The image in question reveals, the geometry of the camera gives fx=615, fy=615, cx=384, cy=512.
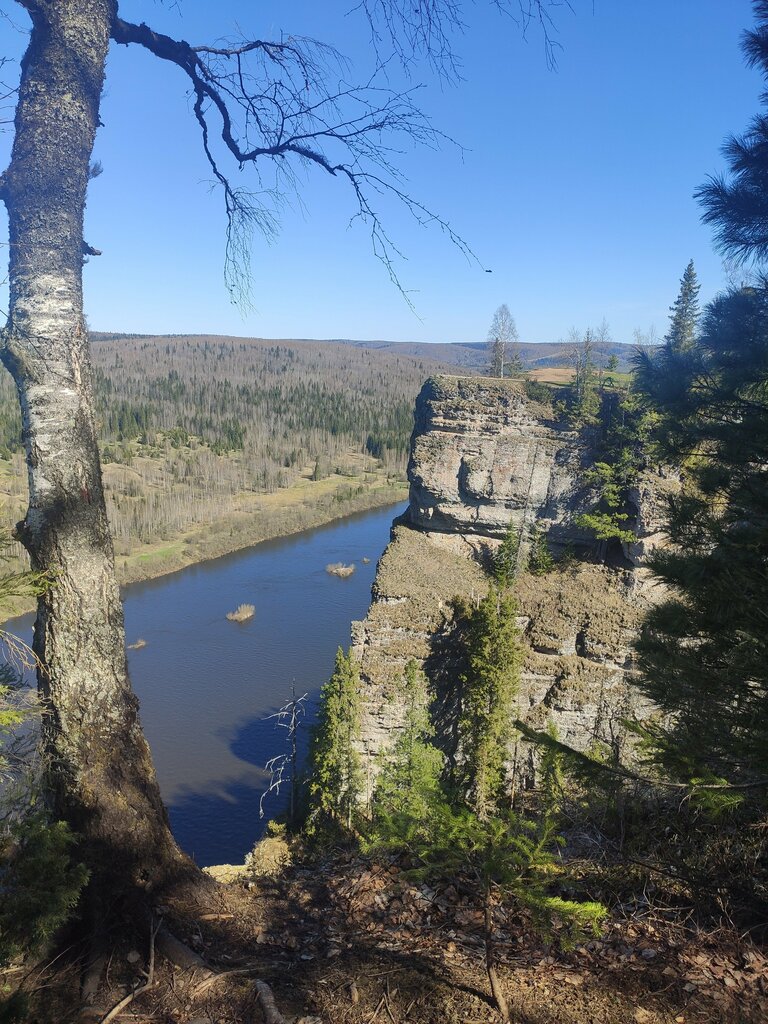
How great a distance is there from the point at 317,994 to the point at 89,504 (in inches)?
107

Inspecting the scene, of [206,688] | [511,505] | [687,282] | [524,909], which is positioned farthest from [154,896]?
[687,282]

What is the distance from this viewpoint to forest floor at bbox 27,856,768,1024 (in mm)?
2748

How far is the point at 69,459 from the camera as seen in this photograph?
342 cm

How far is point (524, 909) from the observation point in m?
3.62

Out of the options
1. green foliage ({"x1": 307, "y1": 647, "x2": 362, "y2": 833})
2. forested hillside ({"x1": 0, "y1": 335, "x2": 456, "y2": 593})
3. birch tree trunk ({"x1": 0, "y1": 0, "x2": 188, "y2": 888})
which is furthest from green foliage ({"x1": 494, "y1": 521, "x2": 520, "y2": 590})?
birch tree trunk ({"x1": 0, "y1": 0, "x2": 188, "y2": 888})

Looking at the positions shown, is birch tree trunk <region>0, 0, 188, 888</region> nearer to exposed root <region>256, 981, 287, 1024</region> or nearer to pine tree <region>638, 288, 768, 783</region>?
exposed root <region>256, 981, 287, 1024</region>

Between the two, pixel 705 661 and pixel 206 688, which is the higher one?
pixel 705 661

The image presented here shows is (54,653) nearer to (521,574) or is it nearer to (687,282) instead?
(521,574)

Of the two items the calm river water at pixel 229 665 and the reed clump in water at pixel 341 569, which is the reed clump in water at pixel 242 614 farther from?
the reed clump in water at pixel 341 569

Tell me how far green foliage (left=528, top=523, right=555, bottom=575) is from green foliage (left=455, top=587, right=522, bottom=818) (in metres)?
5.75

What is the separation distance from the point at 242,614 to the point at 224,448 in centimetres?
4928

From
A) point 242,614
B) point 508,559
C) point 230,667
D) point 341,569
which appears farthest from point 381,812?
point 341,569

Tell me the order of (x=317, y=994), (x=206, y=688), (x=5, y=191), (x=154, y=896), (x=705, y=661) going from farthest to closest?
(x=206, y=688) → (x=705, y=661) → (x=154, y=896) → (x=5, y=191) → (x=317, y=994)

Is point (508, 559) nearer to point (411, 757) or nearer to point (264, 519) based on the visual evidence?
point (411, 757)
